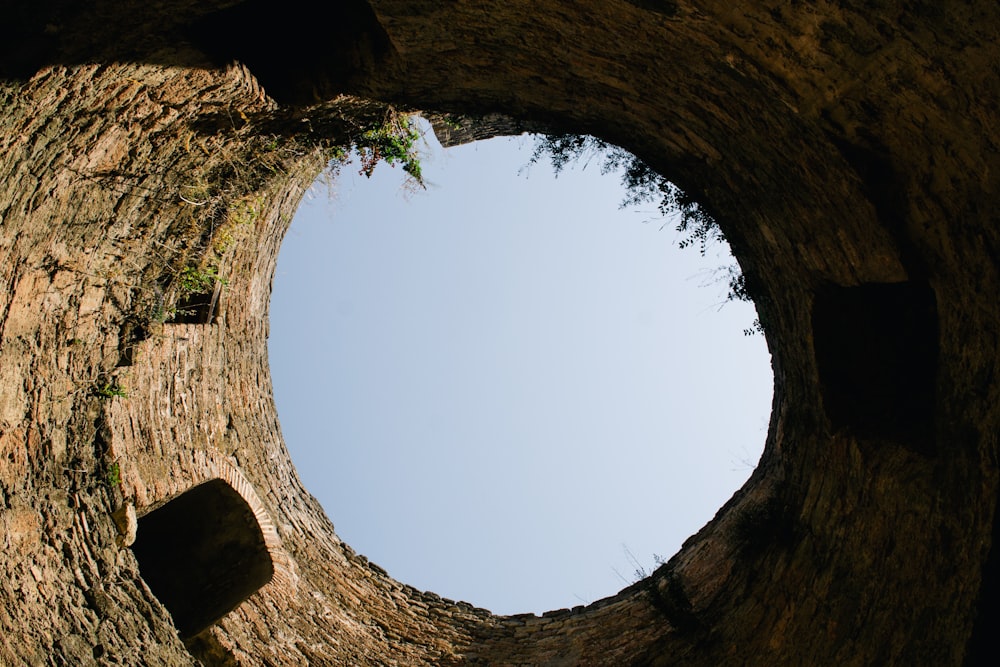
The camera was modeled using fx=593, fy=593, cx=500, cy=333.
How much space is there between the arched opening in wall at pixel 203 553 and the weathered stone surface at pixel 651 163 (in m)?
0.14

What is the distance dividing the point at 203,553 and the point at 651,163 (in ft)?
15.7

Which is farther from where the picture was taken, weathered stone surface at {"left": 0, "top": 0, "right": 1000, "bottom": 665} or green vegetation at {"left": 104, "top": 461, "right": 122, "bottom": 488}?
green vegetation at {"left": 104, "top": 461, "right": 122, "bottom": 488}

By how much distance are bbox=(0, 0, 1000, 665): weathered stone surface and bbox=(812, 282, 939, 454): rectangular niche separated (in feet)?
0.07

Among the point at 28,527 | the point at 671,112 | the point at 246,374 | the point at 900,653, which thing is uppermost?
the point at 246,374

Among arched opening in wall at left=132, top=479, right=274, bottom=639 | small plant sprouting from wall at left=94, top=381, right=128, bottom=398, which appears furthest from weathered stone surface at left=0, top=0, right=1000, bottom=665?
arched opening in wall at left=132, top=479, right=274, bottom=639

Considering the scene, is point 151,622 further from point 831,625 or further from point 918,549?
point 918,549

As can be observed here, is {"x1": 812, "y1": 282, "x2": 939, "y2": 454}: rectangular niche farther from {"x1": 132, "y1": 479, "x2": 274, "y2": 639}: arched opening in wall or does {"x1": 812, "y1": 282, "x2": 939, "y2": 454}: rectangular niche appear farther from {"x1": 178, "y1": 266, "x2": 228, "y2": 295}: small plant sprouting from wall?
{"x1": 132, "y1": 479, "x2": 274, "y2": 639}: arched opening in wall

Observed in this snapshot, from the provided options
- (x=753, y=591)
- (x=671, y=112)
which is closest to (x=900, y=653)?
(x=753, y=591)

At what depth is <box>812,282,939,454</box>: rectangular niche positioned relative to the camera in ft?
11.0

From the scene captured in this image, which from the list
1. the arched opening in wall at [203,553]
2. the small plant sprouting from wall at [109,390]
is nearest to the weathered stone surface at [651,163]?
the small plant sprouting from wall at [109,390]

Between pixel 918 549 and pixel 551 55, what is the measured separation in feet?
11.0

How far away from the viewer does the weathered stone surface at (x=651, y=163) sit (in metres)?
2.51

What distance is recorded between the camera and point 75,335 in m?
3.55

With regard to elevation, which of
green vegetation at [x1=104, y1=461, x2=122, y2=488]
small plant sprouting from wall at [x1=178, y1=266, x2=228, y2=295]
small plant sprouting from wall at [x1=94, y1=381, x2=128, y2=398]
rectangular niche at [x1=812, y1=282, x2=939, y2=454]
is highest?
small plant sprouting from wall at [x1=178, y1=266, x2=228, y2=295]
